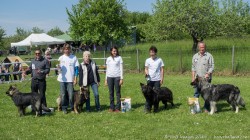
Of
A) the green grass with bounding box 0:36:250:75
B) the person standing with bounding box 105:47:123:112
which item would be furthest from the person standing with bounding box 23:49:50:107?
the green grass with bounding box 0:36:250:75

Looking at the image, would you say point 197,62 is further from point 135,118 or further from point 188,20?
point 188,20

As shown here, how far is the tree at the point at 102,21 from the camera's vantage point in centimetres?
3881

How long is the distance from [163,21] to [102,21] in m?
9.10

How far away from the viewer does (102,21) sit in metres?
38.8

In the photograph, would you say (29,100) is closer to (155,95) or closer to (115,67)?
(115,67)

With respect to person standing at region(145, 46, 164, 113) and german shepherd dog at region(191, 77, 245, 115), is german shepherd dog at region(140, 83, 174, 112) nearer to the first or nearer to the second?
person standing at region(145, 46, 164, 113)

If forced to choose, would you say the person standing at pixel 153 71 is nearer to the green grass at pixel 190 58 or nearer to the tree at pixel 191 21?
the green grass at pixel 190 58

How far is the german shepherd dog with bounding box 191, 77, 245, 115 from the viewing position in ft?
29.6

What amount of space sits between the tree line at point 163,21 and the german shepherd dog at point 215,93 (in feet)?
57.6

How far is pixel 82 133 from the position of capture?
747 cm

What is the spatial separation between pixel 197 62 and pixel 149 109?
1878 millimetres

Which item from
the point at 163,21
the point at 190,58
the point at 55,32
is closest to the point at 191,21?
the point at 163,21

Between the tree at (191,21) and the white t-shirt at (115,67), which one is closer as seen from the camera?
the white t-shirt at (115,67)

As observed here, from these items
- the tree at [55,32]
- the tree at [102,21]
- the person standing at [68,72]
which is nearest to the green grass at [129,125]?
the person standing at [68,72]
